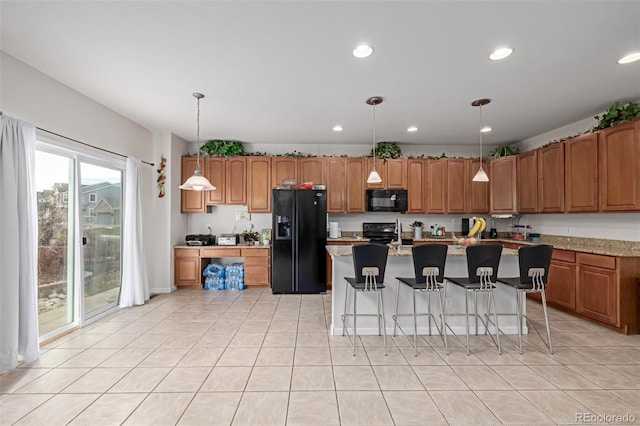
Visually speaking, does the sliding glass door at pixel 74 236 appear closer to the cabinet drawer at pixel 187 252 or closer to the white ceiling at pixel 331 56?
the white ceiling at pixel 331 56

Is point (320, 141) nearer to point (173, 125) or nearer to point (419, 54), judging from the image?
point (173, 125)

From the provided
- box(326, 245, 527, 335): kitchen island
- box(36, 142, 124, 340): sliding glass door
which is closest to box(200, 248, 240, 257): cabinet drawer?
box(36, 142, 124, 340): sliding glass door

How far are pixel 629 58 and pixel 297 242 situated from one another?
14.3ft

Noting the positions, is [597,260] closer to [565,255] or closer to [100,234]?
[565,255]

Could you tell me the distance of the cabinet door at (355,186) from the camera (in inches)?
221

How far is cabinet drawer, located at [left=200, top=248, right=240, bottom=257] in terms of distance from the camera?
5270 millimetres

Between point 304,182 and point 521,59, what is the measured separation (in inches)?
144

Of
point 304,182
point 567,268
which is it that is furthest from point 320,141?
point 567,268

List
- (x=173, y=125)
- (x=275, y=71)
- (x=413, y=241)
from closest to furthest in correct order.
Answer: (x=275, y=71) → (x=173, y=125) → (x=413, y=241)

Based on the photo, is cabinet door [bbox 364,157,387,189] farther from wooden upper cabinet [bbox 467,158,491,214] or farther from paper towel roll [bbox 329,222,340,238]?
wooden upper cabinet [bbox 467,158,491,214]

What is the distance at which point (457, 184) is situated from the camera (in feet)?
18.6

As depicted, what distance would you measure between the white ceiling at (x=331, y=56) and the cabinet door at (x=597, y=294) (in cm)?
207

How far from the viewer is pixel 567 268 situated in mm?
3930

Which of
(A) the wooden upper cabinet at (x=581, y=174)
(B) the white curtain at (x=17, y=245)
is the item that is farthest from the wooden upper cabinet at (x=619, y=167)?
(B) the white curtain at (x=17, y=245)
